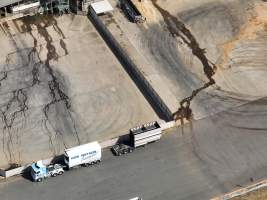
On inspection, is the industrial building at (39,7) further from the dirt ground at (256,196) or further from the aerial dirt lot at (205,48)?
the dirt ground at (256,196)

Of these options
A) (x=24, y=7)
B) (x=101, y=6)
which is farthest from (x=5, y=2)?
(x=101, y=6)

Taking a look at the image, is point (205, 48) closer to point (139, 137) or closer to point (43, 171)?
point (139, 137)

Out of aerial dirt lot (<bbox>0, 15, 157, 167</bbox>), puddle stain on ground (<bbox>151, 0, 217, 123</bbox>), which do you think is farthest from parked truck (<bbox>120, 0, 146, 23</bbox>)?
aerial dirt lot (<bbox>0, 15, 157, 167</bbox>)

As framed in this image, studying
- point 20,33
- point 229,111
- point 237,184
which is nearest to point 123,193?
point 237,184

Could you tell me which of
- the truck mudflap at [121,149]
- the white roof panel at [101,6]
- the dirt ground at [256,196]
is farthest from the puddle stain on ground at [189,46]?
the dirt ground at [256,196]

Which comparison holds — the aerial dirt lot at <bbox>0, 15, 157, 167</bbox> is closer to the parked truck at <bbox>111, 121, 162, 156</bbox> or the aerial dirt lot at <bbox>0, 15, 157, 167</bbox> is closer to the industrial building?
the industrial building

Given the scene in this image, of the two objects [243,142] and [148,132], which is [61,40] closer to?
[148,132]
